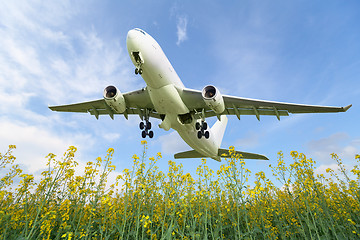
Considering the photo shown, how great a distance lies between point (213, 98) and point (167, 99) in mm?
3613

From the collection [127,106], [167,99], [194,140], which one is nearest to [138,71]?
[167,99]

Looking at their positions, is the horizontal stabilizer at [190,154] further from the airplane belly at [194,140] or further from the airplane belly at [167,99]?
the airplane belly at [167,99]

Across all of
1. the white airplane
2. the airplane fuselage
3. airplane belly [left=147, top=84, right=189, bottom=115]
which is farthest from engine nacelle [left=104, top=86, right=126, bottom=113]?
airplane belly [left=147, top=84, right=189, bottom=115]

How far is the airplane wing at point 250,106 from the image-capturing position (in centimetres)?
1513

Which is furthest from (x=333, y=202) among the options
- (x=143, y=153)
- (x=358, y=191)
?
(x=143, y=153)

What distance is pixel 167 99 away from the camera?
15266 millimetres

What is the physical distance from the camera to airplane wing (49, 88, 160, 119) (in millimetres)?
17938

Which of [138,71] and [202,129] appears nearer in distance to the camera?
[138,71]

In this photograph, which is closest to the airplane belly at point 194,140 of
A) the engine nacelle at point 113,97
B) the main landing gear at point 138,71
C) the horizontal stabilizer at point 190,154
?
the horizontal stabilizer at point 190,154

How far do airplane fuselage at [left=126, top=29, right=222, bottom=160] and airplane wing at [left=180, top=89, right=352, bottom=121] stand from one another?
84 centimetres

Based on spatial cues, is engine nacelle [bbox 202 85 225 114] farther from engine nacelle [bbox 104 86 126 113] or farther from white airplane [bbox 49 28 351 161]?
engine nacelle [bbox 104 86 126 113]

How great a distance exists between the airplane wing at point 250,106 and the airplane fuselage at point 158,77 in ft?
2.77

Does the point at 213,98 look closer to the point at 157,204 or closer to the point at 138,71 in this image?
the point at 138,71

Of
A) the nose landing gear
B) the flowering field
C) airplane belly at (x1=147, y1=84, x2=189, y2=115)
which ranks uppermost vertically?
the nose landing gear
